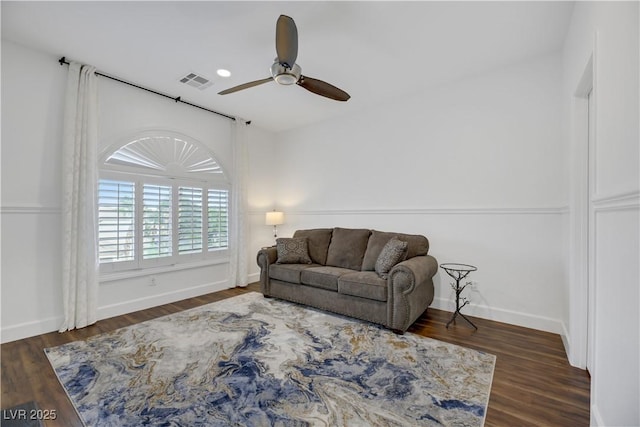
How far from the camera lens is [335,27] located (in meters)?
2.48

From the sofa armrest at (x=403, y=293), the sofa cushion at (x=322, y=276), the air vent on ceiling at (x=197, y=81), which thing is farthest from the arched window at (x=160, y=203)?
the sofa armrest at (x=403, y=293)

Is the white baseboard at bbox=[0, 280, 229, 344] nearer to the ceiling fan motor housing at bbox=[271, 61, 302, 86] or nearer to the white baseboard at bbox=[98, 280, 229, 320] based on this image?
the white baseboard at bbox=[98, 280, 229, 320]

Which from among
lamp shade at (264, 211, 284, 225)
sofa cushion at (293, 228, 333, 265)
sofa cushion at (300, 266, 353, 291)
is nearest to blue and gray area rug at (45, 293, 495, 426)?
sofa cushion at (300, 266, 353, 291)

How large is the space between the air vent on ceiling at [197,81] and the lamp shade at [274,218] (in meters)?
2.27

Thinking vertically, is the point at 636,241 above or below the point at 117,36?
below

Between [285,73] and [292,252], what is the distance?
2371 millimetres

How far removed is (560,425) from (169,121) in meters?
4.85

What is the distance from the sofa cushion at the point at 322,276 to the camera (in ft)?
10.7

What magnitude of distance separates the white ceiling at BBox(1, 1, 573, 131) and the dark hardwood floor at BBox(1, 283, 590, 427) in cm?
286

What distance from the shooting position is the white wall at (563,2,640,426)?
3.65 feet

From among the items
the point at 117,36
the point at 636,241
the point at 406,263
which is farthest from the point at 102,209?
the point at 636,241

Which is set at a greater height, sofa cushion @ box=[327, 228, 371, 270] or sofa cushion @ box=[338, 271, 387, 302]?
sofa cushion @ box=[327, 228, 371, 270]

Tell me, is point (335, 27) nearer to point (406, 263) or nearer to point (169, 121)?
point (406, 263)

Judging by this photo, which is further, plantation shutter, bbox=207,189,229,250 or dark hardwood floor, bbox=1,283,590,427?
plantation shutter, bbox=207,189,229,250
